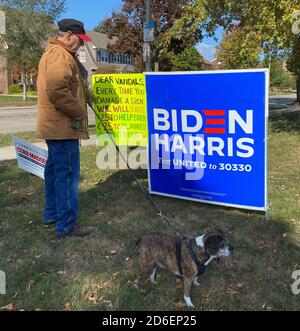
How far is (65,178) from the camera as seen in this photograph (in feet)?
14.7

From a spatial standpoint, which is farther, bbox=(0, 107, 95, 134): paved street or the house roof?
the house roof

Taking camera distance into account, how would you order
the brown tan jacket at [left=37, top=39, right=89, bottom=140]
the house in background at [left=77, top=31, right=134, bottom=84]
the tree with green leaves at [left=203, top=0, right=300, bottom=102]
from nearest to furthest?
the brown tan jacket at [left=37, top=39, right=89, bottom=140] < the tree with green leaves at [left=203, top=0, right=300, bottom=102] < the house in background at [left=77, top=31, right=134, bottom=84]

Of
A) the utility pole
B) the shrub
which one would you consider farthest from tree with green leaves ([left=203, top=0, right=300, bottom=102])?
the shrub

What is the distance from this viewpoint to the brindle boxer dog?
3223 mm

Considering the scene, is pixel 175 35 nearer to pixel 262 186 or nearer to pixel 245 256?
pixel 262 186

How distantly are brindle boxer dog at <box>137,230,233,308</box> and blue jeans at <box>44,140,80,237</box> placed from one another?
3.95 feet

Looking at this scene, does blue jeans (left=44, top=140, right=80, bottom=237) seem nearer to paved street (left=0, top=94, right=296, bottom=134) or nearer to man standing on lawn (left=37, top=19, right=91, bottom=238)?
man standing on lawn (left=37, top=19, right=91, bottom=238)

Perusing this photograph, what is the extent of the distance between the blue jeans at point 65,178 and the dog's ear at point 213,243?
71.1 inches

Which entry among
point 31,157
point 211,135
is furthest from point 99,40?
point 211,135

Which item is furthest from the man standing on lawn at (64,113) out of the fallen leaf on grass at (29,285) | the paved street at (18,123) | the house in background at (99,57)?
the house in background at (99,57)

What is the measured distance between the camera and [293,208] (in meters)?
5.39
